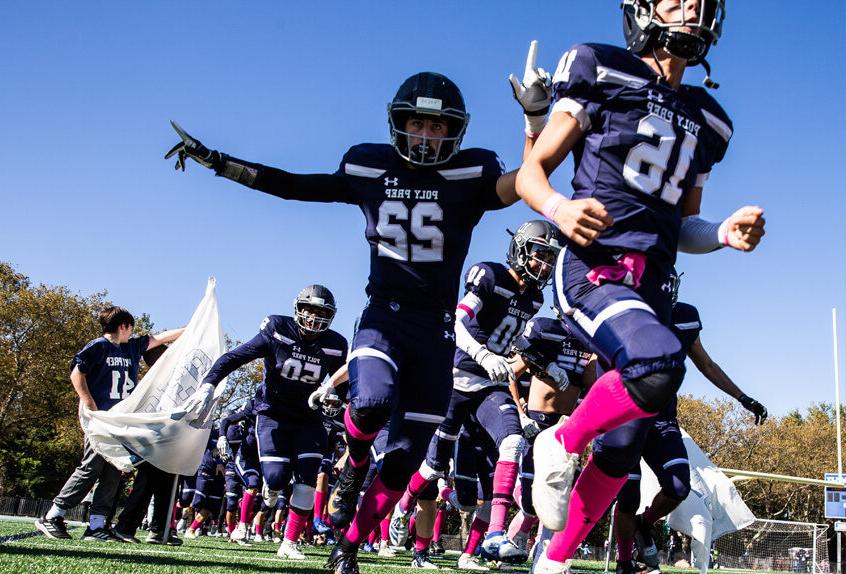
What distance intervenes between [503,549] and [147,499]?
4.22m

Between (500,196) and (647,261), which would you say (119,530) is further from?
(647,261)

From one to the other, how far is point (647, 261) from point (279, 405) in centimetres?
632

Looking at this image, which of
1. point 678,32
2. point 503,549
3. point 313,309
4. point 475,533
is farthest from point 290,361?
point 678,32

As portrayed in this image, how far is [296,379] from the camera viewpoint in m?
9.08

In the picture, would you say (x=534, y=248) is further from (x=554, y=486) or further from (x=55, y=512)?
(x=55, y=512)

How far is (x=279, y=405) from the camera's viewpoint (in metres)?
9.27

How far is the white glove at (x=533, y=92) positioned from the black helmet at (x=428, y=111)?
30.2 inches

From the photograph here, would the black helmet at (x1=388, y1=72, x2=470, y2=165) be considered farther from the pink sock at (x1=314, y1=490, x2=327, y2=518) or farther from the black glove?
the pink sock at (x1=314, y1=490, x2=327, y2=518)

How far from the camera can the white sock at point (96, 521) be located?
816cm

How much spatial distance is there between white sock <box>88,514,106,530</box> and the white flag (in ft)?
1.92

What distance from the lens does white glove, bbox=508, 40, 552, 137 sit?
158 inches

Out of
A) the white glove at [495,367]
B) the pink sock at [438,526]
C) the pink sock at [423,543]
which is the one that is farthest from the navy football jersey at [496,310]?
the pink sock at [438,526]

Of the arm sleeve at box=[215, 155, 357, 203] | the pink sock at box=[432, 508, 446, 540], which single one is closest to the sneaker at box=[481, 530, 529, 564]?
the arm sleeve at box=[215, 155, 357, 203]

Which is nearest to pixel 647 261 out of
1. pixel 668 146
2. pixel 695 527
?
pixel 668 146
